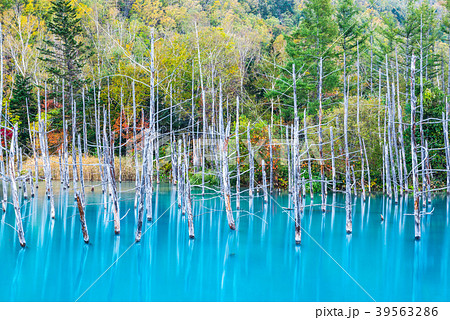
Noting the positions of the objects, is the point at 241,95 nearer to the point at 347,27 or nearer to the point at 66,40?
the point at 347,27

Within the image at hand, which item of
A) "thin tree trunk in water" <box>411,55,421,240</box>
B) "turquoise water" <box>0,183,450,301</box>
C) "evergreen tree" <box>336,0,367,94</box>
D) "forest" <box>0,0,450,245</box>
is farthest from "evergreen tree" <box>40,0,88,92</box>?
"thin tree trunk in water" <box>411,55,421,240</box>

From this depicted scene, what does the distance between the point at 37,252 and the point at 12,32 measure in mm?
30067

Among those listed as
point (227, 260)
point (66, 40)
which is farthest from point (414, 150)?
point (66, 40)

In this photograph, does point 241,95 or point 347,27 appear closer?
point 347,27

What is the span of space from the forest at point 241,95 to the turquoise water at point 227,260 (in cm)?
289

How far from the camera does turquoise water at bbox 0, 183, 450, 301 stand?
23.9 feet

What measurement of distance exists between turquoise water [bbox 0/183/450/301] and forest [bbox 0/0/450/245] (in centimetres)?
289

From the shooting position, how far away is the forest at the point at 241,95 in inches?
747

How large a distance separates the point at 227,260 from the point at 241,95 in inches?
776

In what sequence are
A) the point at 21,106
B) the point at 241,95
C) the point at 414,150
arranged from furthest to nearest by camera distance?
the point at 241,95 < the point at 21,106 < the point at 414,150

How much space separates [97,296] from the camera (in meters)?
7.03

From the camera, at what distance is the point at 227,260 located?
9.29m

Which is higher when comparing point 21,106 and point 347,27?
point 347,27

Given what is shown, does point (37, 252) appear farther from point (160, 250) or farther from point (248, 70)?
point (248, 70)
